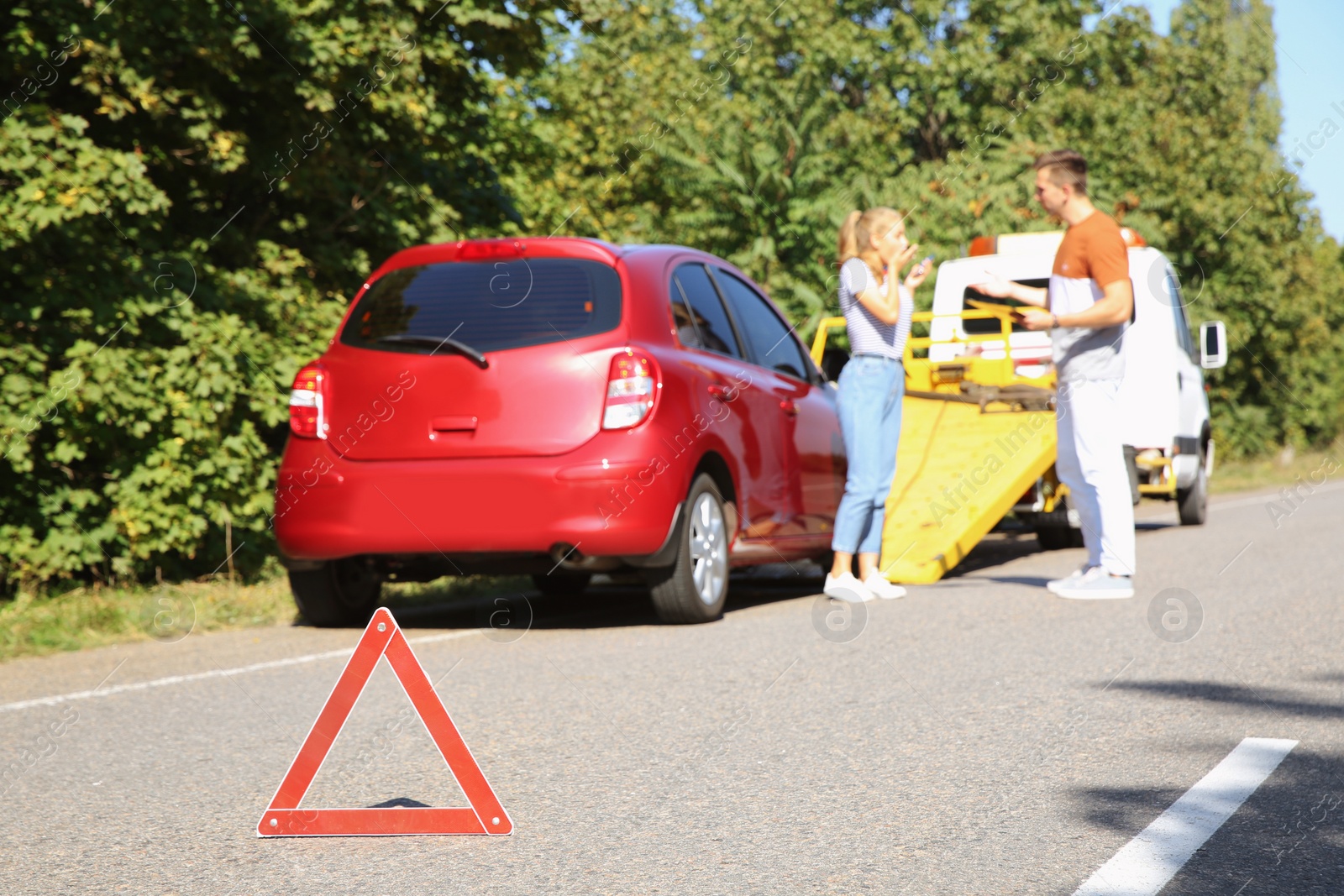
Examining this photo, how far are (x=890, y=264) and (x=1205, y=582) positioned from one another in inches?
108

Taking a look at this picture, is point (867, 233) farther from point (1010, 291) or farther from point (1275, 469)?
point (1275, 469)

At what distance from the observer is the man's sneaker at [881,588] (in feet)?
25.8

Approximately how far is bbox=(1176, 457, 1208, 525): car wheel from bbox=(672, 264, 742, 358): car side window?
713 cm

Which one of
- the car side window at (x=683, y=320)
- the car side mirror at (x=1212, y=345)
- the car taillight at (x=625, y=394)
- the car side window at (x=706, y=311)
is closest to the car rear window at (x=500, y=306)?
the car taillight at (x=625, y=394)

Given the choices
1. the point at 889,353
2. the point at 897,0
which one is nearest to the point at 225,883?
the point at 889,353

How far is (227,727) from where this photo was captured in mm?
5035

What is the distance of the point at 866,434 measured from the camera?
779 centimetres

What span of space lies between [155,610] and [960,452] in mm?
4992

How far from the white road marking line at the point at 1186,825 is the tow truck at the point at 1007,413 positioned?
12.6ft

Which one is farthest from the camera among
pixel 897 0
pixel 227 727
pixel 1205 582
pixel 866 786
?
pixel 897 0

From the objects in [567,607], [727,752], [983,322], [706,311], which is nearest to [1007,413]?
[983,322]

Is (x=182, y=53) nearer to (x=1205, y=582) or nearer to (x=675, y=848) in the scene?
(x=1205, y=582)

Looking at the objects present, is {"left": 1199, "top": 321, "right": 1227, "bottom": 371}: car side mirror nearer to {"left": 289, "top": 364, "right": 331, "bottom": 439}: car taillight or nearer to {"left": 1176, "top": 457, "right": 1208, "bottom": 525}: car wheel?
{"left": 1176, "top": 457, "right": 1208, "bottom": 525}: car wheel

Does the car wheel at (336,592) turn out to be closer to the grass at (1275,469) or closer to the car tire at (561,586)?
the car tire at (561,586)
